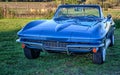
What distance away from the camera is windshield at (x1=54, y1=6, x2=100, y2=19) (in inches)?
337

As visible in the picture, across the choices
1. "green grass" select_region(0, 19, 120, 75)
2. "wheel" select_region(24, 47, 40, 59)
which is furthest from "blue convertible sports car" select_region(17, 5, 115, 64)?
"green grass" select_region(0, 19, 120, 75)

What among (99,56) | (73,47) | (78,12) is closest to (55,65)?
(73,47)

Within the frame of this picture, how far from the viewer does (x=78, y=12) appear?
28.5 ft

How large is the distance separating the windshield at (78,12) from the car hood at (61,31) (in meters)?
1.01

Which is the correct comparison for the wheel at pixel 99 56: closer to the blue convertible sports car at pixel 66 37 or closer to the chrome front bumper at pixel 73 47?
the blue convertible sports car at pixel 66 37

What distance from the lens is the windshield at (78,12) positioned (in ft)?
28.1

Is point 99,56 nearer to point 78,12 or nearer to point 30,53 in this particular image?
point 30,53

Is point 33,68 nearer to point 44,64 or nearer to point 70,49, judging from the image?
point 44,64

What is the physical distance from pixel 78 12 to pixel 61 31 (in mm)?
1830

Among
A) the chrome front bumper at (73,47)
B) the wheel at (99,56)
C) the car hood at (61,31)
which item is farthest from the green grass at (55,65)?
the car hood at (61,31)

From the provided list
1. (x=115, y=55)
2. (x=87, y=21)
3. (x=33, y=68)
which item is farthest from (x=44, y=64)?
(x=115, y=55)

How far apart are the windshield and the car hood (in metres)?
1.01

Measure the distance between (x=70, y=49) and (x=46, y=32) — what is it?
65 cm

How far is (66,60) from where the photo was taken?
769cm
